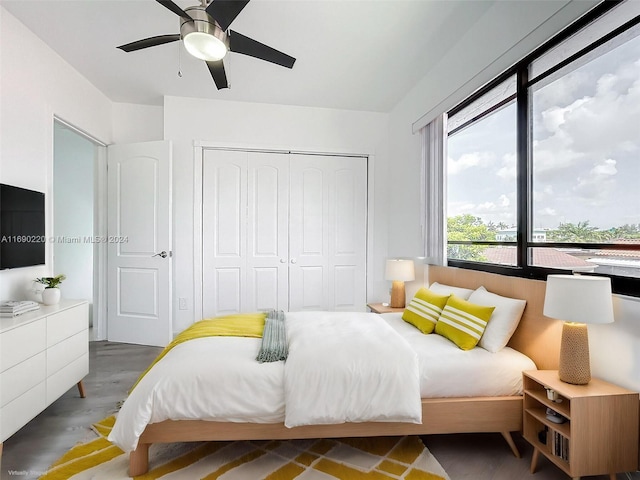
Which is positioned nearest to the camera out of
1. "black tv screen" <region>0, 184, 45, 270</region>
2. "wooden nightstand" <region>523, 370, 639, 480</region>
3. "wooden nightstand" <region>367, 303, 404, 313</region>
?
"wooden nightstand" <region>523, 370, 639, 480</region>

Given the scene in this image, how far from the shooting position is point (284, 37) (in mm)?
2734

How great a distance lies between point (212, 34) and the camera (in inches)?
74.7

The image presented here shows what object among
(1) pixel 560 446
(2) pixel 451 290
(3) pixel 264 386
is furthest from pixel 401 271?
(3) pixel 264 386

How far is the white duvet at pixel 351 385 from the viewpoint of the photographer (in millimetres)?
1695

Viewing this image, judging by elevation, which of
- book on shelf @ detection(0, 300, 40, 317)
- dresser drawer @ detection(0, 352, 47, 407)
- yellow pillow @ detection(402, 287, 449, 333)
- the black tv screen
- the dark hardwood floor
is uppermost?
the black tv screen

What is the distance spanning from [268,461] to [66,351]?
5.27ft

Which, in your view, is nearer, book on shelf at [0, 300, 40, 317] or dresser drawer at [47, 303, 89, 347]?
book on shelf at [0, 300, 40, 317]

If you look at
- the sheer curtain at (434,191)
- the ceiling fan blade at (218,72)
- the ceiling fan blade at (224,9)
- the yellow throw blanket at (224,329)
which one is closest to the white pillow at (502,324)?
the sheer curtain at (434,191)

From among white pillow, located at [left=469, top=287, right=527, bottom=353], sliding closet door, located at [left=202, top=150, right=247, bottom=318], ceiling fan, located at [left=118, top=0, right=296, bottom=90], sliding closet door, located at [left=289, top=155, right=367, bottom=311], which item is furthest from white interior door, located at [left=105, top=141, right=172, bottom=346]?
white pillow, located at [left=469, top=287, right=527, bottom=353]

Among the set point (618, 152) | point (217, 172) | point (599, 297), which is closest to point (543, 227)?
point (618, 152)

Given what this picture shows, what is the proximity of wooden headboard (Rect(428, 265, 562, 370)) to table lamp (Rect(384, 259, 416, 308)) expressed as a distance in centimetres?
100

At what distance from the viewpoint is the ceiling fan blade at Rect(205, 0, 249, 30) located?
5.08 feet

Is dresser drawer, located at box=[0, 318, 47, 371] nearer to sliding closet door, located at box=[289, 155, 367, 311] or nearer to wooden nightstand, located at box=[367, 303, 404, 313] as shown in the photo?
sliding closet door, located at box=[289, 155, 367, 311]

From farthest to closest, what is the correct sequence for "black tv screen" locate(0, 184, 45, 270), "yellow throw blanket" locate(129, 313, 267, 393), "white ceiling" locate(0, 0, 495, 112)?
"white ceiling" locate(0, 0, 495, 112)
"black tv screen" locate(0, 184, 45, 270)
"yellow throw blanket" locate(129, 313, 267, 393)
